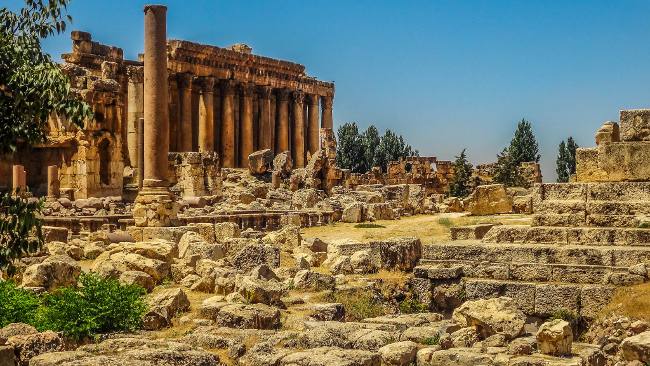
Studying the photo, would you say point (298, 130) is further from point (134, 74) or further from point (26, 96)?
point (26, 96)

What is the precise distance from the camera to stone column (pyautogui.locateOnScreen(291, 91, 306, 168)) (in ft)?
162

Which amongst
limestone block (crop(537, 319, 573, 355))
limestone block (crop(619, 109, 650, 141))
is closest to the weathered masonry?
limestone block (crop(619, 109, 650, 141))

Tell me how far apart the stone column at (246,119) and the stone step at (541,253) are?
3353 cm

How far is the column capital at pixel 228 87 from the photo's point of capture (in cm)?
4372

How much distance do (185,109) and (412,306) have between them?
3275 cm

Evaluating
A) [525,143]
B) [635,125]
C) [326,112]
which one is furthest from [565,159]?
[635,125]

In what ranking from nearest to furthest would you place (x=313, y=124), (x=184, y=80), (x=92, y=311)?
(x=92, y=311) → (x=184, y=80) → (x=313, y=124)

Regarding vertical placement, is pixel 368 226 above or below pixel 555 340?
above

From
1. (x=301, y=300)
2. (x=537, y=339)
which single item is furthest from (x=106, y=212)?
(x=537, y=339)

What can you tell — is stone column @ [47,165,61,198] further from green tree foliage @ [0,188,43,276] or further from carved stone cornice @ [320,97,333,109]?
carved stone cornice @ [320,97,333,109]

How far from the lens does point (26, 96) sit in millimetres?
6902

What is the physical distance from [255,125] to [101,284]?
126 feet

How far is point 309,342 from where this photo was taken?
27.7 ft

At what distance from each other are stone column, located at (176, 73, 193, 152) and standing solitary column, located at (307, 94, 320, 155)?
462 inches
